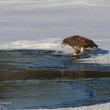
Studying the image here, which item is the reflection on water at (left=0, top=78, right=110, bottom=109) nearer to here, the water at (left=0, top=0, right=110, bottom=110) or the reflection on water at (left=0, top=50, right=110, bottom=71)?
the water at (left=0, top=0, right=110, bottom=110)

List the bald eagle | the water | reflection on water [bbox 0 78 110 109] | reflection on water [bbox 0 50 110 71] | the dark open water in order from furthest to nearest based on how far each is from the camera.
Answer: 1. the bald eagle
2. reflection on water [bbox 0 50 110 71]
3. the water
4. the dark open water
5. reflection on water [bbox 0 78 110 109]

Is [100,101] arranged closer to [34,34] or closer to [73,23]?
[34,34]

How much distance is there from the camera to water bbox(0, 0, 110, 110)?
35.6 ft

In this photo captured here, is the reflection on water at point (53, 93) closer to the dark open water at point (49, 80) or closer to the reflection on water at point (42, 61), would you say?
the dark open water at point (49, 80)

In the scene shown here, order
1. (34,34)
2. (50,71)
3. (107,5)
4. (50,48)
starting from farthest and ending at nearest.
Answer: (107,5)
(34,34)
(50,48)
(50,71)

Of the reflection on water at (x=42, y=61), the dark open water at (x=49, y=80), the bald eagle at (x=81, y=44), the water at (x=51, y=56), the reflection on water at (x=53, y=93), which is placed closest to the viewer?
the reflection on water at (x=53, y=93)

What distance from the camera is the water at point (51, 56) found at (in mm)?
10836

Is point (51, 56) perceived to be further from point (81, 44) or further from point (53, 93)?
point (53, 93)

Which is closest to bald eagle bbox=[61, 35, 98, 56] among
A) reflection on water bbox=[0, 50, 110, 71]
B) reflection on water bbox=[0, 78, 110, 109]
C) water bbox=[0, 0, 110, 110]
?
water bbox=[0, 0, 110, 110]

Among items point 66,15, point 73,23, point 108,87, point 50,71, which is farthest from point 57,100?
point 66,15

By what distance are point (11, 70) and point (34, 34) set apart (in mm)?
6133

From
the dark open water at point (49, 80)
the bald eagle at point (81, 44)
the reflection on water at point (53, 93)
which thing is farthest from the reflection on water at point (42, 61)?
the reflection on water at point (53, 93)

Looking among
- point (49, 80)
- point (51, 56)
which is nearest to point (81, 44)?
point (51, 56)

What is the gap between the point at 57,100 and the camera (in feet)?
34.1
